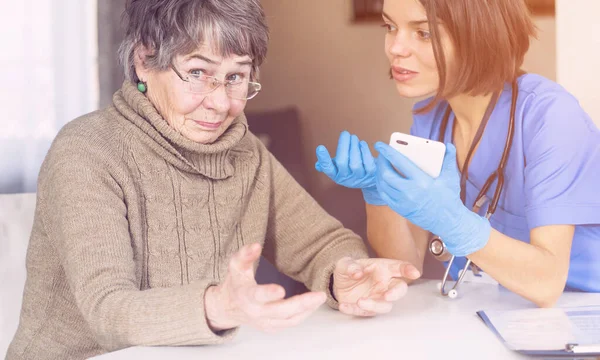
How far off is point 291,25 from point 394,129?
1.19ft

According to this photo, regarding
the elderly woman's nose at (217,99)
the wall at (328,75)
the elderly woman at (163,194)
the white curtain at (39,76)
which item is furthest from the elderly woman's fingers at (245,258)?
the white curtain at (39,76)

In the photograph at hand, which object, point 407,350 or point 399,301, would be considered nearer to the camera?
point 407,350

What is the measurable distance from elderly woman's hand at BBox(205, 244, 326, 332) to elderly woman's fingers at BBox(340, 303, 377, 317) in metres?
0.26

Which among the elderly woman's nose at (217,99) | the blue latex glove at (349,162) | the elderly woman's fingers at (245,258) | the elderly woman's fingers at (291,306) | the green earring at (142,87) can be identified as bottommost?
the elderly woman's fingers at (291,306)

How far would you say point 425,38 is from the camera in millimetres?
1269

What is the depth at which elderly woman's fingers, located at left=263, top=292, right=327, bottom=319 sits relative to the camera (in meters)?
0.85

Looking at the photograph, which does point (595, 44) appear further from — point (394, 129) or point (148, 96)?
point (148, 96)

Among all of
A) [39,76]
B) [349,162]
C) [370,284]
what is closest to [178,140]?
[349,162]

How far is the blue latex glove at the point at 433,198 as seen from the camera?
1049 mm

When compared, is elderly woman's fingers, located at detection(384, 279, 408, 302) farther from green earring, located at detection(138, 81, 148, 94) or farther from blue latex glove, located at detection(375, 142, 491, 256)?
green earring, located at detection(138, 81, 148, 94)

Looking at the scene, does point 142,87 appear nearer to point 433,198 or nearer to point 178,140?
point 178,140

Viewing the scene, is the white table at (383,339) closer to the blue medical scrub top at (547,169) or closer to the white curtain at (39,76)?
the blue medical scrub top at (547,169)

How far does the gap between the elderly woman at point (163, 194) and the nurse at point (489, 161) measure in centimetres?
13

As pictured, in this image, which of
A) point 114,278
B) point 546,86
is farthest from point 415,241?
point 114,278
